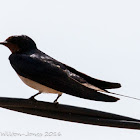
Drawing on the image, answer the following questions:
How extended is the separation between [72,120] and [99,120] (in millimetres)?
231

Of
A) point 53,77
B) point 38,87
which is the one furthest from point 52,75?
point 38,87

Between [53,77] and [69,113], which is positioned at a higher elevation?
[53,77]

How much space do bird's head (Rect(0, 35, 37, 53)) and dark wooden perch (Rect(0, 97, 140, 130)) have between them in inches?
63.4

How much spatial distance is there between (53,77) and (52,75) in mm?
23

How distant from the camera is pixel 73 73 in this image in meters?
4.34

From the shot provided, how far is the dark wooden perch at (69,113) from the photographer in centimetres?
296

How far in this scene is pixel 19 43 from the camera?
15.7 ft

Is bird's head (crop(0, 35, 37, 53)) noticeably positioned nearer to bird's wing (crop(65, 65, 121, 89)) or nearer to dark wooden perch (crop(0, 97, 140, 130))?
bird's wing (crop(65, 65, 121, 89))

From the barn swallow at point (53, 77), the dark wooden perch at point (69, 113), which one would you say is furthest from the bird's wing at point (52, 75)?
the dark wooden perch at point (69, 113)

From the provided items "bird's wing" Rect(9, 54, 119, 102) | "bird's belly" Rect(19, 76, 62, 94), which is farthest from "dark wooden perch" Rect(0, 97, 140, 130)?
"bird's belly" Rect(19, 76, 62, 94)

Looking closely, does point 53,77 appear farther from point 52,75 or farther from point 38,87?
point 38,87

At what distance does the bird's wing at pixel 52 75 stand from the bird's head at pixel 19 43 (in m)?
0.16

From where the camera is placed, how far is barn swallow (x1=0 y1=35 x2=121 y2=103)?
13.0 feet

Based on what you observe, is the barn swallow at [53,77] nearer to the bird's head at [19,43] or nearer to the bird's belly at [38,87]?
the bird's belly at [38,87]
